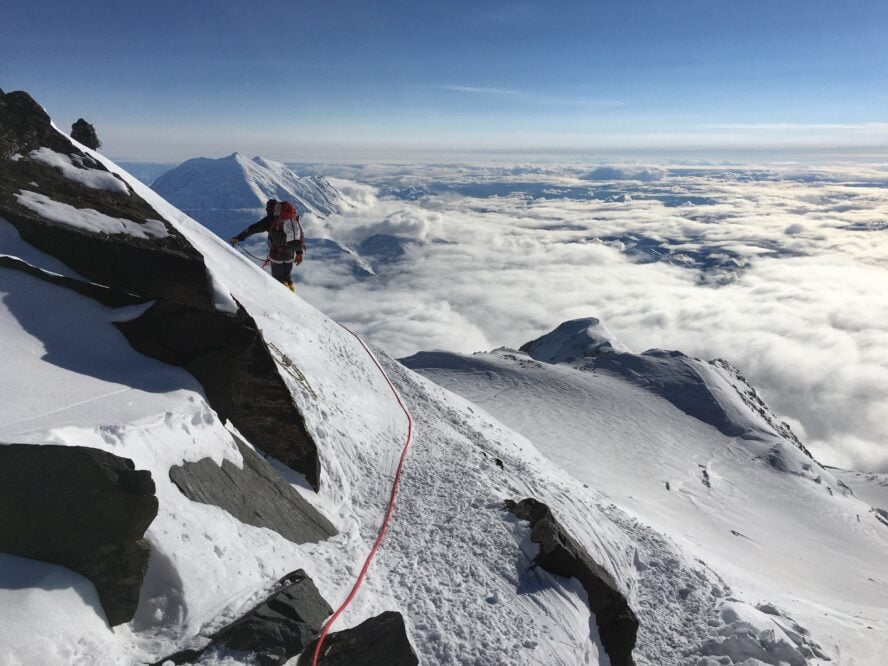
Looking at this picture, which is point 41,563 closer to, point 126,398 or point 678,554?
point 126,398

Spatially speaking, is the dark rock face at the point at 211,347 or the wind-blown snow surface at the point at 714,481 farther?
the wind-blown snow surface at the point at 714,481

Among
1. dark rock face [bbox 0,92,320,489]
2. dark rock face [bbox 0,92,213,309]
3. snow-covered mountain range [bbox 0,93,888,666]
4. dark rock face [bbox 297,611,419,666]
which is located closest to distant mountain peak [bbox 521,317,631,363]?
snow-covered mountain range [bbox 0,93,888,666]

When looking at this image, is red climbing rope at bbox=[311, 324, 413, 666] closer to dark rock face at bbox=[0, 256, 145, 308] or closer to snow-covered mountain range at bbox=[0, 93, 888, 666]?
snow-covered mountain range at bbox=[0, 93, 888, 666]

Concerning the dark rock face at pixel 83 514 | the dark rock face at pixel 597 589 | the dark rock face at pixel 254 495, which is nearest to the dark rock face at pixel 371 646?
the dark rock face at pixel 254 495

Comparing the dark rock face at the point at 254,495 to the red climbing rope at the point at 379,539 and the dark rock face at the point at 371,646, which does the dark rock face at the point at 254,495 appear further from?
the dark rock face at the point at 371,646

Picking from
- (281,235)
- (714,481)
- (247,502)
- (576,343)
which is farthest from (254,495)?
(576,343)

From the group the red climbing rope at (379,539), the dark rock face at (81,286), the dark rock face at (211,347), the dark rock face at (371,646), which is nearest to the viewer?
the dark rock face at (371,646)

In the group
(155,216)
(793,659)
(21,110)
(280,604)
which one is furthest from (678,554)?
(21,110)
